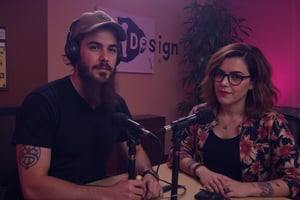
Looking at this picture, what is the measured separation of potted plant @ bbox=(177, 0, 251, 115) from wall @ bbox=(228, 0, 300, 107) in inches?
6.4

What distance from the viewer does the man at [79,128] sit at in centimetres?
122

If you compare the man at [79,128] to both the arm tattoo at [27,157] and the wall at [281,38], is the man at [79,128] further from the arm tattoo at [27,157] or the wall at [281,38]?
the wall at [281,38]

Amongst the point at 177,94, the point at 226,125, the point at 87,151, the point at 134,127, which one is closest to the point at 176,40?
the point at 177,94

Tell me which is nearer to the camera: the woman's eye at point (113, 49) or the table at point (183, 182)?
the table at point (183, 182)

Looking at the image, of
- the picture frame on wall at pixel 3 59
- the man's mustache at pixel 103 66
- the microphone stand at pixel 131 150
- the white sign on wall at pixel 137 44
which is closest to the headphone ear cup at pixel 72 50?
the man's mustache at pixel 103 66

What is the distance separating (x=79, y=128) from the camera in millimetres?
1431

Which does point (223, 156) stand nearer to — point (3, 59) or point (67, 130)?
point (67, 130)

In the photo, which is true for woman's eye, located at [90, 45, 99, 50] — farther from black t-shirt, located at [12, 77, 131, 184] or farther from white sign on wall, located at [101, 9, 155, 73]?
white sign on wall, located at [101, 9, 155, 73]

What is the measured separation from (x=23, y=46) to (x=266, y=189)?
7.73ft

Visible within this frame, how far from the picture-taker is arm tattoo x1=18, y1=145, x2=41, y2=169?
1.22 meters

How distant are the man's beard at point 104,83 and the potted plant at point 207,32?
2.00 meters

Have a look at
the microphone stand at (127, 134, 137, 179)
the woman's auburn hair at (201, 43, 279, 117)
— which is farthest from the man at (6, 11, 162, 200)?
the woman's auburn hair at (201, 43, 279, 117)

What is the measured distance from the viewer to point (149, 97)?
393 centimetres

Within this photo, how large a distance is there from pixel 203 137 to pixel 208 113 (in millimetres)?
576
